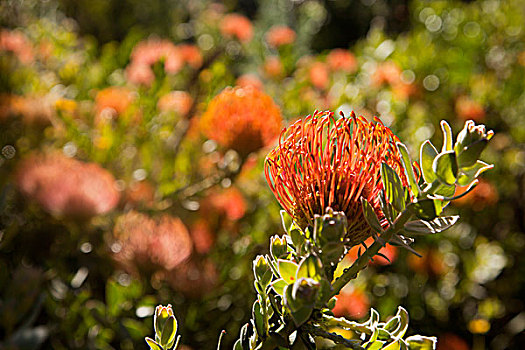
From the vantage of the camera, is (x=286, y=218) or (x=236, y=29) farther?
(x=236, y=29)

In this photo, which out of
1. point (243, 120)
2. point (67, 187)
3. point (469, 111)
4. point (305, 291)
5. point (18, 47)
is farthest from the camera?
point (469, 111)

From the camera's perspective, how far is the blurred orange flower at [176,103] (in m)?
0.86

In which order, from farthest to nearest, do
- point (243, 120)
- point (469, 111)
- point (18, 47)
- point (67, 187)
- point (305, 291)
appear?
point (469, 111) → point (18, 47) → point (67, 187) → point (243, 120) → point (305, 291)

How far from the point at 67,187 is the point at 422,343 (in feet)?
1.84

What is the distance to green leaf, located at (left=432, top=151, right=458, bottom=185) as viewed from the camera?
199 millimetres

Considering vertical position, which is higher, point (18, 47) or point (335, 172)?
point (335, 172)

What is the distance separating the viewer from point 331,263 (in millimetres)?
229

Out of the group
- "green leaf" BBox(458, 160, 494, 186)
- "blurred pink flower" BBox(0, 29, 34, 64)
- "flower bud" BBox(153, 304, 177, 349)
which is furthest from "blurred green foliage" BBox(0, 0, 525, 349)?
"green leaf" BBox(458, 160, 494, 186)

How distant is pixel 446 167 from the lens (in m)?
0.20

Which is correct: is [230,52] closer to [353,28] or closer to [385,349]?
[385,349]

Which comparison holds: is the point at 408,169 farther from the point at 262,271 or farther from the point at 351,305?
the point at 351,305

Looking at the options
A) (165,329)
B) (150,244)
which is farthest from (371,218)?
(150,244)

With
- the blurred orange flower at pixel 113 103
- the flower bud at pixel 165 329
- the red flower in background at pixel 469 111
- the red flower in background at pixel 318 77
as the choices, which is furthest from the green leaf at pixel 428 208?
the red flower in background at pixel 469 111

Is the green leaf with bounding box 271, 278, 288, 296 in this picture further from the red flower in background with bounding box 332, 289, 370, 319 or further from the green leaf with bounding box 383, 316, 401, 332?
the red flower in background with bounding box 332, 289, 370, 319
